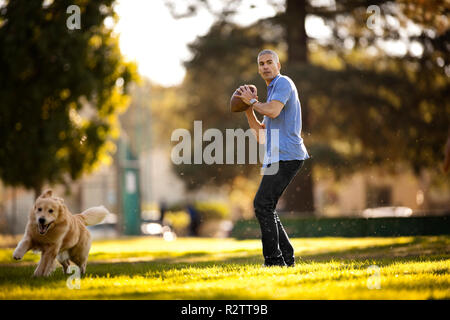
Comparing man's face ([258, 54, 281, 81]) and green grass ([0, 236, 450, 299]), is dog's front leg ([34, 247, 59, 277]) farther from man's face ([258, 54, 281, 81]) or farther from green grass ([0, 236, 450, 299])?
→ man's face ([258, 54, 281, 81])

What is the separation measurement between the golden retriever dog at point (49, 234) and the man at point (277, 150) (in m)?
1.91

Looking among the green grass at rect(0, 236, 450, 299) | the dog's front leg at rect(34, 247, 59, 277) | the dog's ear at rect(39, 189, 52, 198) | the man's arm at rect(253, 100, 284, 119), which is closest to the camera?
the green grass at rect(0, 236, 450, 299)

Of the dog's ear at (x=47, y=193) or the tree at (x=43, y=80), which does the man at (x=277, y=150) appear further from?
the tree at (x=43, y=80)

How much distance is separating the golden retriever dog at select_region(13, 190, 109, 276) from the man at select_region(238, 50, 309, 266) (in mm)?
1906

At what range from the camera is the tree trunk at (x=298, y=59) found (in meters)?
18.1

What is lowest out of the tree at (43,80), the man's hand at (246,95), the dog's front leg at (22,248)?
the dog's front leg at (22,248)

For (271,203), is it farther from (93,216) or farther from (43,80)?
(43,80)

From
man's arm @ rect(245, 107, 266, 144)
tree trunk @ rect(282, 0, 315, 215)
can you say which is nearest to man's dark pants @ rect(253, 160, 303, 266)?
man's arm @ rect(245, 107, 266, 144)

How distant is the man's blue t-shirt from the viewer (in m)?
6.03

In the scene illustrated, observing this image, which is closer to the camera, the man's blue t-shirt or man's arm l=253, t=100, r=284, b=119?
man's arm l=253, t=100, r=284, b=119

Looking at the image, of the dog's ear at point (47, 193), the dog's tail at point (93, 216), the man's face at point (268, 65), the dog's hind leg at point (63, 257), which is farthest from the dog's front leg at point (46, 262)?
the man's face at point (268, 65)

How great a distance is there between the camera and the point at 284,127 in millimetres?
6145

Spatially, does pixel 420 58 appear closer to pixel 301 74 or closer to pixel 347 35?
pixel 347 35
